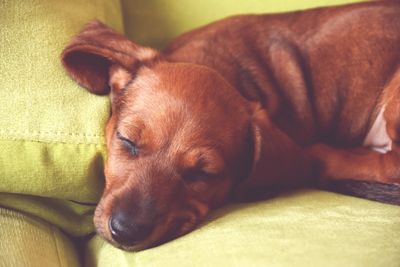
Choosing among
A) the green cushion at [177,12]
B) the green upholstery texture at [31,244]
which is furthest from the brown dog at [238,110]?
the green cushion at [177,12]

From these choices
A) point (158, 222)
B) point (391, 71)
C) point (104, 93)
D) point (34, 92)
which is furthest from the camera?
point (391, 71)

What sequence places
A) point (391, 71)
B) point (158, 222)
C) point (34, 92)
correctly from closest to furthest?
point (158, 222) → point (34, 92) → point (391, 71)

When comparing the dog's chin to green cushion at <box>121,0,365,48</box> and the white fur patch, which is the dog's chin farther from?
green cushion at <box>121,0,365,48</box>

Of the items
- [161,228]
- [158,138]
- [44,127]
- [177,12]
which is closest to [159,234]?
[161,228]

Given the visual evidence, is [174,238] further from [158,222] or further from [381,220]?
[381,220]

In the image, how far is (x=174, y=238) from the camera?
148 cm

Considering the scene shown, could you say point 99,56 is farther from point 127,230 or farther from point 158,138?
point 127,230

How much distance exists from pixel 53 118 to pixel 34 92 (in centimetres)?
10

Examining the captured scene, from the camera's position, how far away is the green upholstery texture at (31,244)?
52.3 inches

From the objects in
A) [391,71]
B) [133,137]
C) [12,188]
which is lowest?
[12,188]

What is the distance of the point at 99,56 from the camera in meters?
1.86

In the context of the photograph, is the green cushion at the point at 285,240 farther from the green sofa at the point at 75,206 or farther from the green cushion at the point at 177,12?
the green cushion at the point at 177,12

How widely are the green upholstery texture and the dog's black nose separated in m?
0.17

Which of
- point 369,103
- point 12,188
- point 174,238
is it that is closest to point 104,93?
point 12,188
